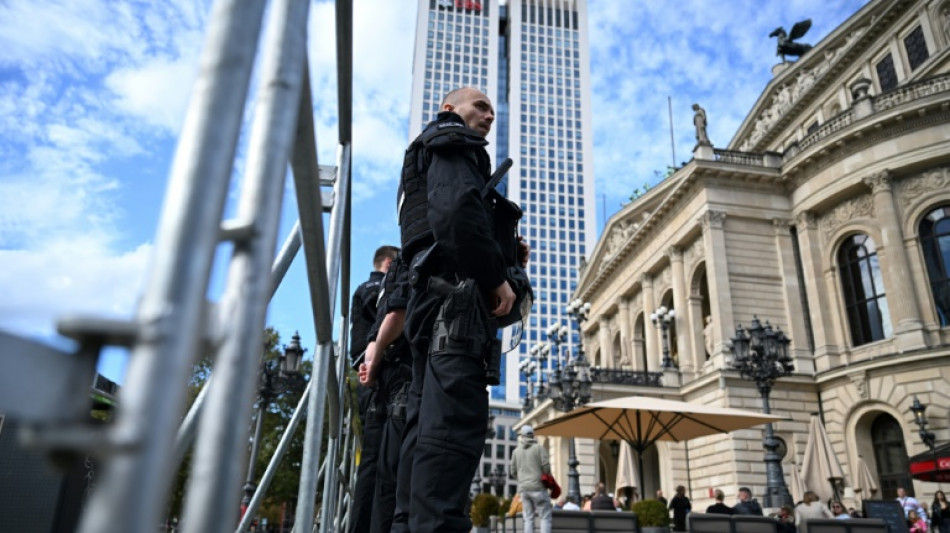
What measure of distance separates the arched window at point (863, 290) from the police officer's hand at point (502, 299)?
25.0 metres

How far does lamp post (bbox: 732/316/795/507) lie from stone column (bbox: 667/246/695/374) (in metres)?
12.2

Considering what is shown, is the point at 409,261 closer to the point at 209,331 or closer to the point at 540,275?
the point at 209,331

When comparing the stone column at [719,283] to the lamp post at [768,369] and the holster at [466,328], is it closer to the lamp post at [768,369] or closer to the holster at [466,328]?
the lamp post at [768,369]

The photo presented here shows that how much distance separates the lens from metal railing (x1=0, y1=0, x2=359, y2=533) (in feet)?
1.56

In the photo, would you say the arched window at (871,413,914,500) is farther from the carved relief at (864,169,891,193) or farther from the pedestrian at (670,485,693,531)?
the pedestrian at (670,485,693,531)

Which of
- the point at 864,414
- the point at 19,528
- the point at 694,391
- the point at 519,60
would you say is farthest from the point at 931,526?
the point at 519,60

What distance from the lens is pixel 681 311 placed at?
29.1 m

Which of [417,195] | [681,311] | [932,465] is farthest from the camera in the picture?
[681,311]

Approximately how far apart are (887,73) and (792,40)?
46.5 feet

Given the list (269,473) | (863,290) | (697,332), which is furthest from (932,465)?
(269,473)

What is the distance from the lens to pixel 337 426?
315cm

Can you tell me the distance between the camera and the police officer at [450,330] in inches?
89.2

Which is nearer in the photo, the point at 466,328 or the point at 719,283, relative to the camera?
the point at 466,328

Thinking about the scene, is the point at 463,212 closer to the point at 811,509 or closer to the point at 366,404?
the point at 366,404
